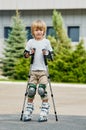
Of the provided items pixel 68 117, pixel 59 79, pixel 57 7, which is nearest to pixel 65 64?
pixel 59 79

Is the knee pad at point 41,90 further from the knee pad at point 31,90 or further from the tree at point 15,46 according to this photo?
the tree at point 15,46

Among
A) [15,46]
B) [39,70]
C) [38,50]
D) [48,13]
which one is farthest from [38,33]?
[48,13]

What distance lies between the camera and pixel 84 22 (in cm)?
4228

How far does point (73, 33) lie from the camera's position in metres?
42.8

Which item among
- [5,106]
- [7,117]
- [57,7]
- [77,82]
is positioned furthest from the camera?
[57,7]

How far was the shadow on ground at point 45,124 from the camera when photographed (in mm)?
10699

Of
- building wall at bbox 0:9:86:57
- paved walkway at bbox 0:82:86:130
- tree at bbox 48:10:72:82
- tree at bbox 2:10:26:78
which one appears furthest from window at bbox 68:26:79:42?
paved walkway at bbox 0:82:86:130

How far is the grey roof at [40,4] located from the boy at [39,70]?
96.3 feet

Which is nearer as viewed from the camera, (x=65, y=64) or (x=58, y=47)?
(x=65, y=64)

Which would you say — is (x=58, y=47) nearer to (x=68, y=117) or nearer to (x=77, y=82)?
(x=77, y=82)

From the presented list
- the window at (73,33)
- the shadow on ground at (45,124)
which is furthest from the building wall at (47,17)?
the shadow on ground at (45,124)

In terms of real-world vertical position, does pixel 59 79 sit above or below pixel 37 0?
below

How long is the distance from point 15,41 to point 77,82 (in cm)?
784

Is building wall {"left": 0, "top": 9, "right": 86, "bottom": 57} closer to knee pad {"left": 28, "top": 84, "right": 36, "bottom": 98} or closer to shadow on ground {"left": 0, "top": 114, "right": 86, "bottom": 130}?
shadow on ground {"left": 0, "top": 114, "right": 86, "bottom": 130}
